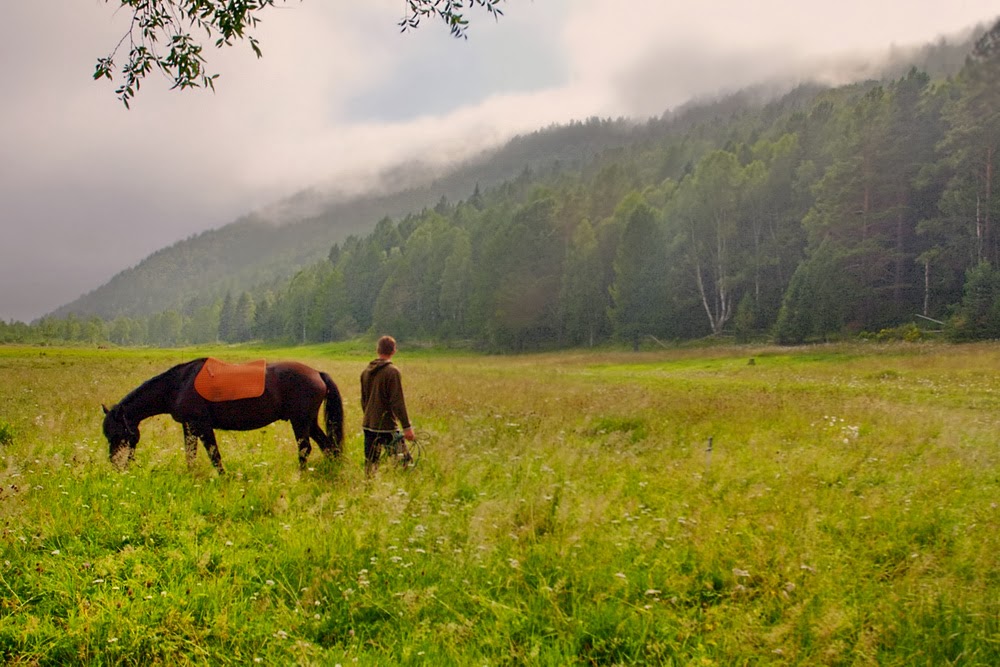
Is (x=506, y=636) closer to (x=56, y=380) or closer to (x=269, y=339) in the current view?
(x=56, y=380)

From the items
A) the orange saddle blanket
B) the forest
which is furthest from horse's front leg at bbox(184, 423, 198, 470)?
the forest

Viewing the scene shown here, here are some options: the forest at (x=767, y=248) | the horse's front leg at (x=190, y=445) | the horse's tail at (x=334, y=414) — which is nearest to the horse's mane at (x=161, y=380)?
the horse's front leg at (x=190, y=445)

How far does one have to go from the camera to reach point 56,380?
1866 cm

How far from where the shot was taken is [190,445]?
781 centimetres

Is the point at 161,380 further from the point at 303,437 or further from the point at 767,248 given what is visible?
the point at 767,248

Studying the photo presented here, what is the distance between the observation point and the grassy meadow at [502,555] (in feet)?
12.5

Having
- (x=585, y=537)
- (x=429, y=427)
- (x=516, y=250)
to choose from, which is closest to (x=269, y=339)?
(x=516, y=250)

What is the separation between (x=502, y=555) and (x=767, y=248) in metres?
57.6

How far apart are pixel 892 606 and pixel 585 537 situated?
2488 millimetres

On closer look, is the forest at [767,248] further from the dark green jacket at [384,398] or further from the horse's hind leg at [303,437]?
the horse's hind leg at [303,437]

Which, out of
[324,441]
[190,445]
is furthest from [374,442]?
[190,445]

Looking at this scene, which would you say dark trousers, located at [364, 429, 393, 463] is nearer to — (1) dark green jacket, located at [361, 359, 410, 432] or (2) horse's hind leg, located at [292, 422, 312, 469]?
(1) dark green jacket, located at [361, 359, 410, 432]

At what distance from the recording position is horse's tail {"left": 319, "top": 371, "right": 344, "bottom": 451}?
27.9 ft

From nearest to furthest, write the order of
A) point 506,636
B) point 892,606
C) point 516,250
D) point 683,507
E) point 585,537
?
point 506,636 < point 892,606 < point 585,537 < point 683,507 < point 516,250
